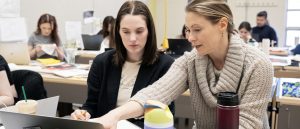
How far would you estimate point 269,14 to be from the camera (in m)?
6.76

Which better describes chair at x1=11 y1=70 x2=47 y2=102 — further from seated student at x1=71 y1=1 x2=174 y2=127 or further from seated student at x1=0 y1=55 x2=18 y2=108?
seated student at x1=71 y1=1 x2=174 y2=127

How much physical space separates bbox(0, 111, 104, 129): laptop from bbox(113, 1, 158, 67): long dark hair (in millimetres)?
761

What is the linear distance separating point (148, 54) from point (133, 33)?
0.50ft

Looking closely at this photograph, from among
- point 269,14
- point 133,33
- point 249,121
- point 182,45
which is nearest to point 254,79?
point 249,121

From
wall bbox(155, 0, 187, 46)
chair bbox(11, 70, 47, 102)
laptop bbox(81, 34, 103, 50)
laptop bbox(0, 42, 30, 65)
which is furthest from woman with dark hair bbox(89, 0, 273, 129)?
wall bbox(155, 0, 187, 46)

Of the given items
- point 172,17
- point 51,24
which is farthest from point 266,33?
point 51,24

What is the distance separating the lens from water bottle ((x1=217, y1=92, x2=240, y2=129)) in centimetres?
86

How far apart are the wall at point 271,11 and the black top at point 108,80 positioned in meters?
5.22

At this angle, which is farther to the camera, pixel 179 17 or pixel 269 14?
pixel 179 17

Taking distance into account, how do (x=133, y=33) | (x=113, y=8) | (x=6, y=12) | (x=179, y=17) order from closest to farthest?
(x=133, y=33) < (x=6, y=12) < (x=113, y=8) < (x=179, y=17)

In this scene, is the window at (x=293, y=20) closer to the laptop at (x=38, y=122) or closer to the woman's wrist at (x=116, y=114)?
the woman's wrist at (x=116, y=114)

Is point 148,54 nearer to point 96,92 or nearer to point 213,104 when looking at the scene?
point 96,92

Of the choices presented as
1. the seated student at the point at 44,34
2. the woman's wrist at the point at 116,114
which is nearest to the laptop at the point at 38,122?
the woman's wrist at the point at 116,114

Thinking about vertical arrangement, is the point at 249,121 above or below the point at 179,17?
below
